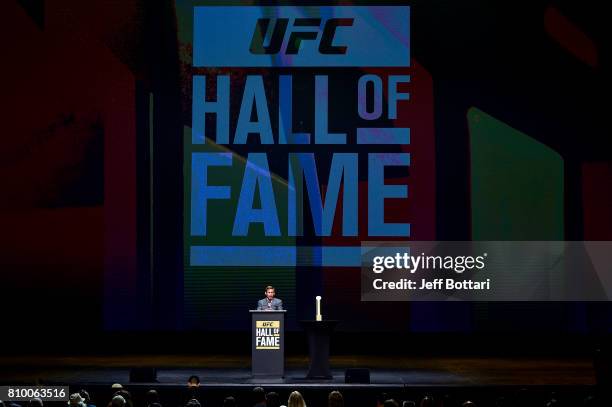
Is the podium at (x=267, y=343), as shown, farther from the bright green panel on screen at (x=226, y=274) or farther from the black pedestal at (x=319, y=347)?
the bright green panel on screen at (x=226, y=274)

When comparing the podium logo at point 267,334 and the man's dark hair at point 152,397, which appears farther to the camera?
the podium logo at point 267,334

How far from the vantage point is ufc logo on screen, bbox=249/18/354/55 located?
1312 cm

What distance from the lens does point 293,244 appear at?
13.0 metres

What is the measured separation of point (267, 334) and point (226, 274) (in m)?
2.97

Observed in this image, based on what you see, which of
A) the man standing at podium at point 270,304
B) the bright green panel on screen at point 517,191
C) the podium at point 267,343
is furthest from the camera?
the bright green panel on screen at point 517,191

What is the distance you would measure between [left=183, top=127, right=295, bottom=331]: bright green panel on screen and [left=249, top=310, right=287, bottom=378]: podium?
287 cm

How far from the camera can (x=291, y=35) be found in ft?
43.1

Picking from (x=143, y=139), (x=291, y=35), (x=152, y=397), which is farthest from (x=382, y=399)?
(x=291, y=35)

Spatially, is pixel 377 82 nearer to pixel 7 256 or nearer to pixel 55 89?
pixel 55 89

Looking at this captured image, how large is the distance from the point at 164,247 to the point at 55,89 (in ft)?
8.95

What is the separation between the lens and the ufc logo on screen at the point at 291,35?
1312cm

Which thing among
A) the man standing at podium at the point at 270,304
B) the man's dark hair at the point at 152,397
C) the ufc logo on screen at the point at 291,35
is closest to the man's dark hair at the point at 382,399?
the man's dark hair at the point at 152,397

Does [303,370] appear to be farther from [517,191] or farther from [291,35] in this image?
[291,35]

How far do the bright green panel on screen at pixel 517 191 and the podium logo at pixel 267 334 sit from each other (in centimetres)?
401
